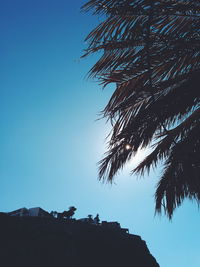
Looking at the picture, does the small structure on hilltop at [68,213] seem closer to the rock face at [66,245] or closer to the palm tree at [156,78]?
the rock face at [66,245]

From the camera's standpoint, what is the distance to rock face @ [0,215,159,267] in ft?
53.5

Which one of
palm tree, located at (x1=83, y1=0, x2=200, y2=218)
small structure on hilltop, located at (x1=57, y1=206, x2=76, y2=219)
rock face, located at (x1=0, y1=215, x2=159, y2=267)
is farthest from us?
small structure on hilltop, located at (x1=57, y1=206, x2=76, y2=219)

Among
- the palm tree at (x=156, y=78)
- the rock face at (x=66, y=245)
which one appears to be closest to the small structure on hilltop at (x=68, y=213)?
the rock face at (x=66, y=245)

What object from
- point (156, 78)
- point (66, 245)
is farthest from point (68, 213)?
point (156, 78)

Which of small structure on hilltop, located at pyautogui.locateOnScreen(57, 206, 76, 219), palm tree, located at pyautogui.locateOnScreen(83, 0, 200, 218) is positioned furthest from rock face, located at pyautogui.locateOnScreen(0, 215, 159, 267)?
palm tree, located at pyautogui.locateOnScreen(83, 0, 200, 218)

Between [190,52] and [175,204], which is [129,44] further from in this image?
[175,204]

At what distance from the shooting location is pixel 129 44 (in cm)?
222

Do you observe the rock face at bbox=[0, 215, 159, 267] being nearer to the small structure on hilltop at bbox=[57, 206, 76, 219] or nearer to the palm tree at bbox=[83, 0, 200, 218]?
the small structure on hilltop at bbox=[57, 206, 76, 219]

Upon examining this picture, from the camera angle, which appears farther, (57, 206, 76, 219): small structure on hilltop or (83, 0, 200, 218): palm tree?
(57, 206, 76, 219): small structure on hilltop

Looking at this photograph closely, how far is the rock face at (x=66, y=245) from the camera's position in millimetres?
16297

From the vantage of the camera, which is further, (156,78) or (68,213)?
(68,213)

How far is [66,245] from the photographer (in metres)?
19.1

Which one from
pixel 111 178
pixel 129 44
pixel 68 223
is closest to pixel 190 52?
pixel 129 44

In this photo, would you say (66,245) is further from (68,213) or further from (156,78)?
(156,78)
